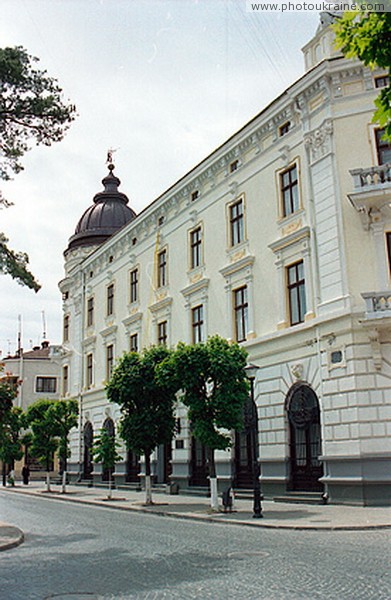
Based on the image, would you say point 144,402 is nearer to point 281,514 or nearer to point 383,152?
point 281,514

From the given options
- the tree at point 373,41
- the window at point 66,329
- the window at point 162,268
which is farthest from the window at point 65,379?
the tree at point 373,41

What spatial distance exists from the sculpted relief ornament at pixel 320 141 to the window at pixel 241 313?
6.17 metres

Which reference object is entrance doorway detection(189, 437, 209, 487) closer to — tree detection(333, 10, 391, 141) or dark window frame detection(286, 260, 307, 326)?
dark window frame detection(286, 260, 307, 326)

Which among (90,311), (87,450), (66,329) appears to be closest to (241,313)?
(90,311)

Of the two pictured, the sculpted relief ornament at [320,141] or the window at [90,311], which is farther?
the window at [90,311]

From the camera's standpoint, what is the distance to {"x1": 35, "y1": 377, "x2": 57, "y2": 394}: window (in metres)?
63.3

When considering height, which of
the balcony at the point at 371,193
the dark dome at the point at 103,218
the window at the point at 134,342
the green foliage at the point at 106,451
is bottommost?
the green foliage at the point at 106,451

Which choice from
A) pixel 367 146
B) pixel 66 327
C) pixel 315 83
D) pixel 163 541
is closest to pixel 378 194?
pixel 367 146

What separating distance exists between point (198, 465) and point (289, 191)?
12.5m

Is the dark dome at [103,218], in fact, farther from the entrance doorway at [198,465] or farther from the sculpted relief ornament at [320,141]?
the sculpted relief ornament at [320,141]

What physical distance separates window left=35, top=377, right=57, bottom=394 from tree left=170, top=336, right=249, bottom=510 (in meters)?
45.1

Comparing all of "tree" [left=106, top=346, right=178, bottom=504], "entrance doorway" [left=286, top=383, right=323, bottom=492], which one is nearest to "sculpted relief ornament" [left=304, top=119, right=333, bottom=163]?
"entrance doorway" [left=286, top=383, right=323, bottom=492]

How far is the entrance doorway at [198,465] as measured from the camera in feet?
90.9

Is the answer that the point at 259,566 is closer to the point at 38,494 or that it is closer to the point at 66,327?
the point at 38,494
